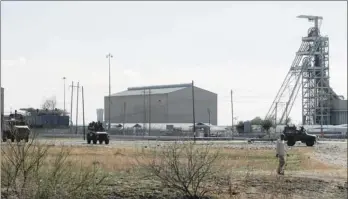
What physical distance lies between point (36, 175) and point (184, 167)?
15.8 feet

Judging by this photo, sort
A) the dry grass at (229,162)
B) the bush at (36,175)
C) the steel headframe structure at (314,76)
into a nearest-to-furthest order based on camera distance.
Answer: the bush at (36,175) → the dry grass at (229,162) → the steel headframe structure at (314,76)

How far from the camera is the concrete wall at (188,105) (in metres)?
151

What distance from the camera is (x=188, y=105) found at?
156 m

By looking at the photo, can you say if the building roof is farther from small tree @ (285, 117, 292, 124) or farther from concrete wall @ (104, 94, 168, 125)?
small tree @ (285, 117, 292, 124)

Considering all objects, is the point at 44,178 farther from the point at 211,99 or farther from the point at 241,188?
the point at 211,99

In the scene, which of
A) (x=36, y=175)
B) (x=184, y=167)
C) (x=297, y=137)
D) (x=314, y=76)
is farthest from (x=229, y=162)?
(x=314, y=76)

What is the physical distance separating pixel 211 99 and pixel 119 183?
13553cm

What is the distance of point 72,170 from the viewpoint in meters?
17.4

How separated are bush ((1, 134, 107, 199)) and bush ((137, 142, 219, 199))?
2709mm

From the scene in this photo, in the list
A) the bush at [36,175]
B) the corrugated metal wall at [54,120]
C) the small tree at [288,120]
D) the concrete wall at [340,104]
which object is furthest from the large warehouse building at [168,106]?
the bush at [36,175]

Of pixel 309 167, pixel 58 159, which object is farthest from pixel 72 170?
pixel 309 167

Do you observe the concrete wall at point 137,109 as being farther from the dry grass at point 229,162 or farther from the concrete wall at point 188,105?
the dry grass at point 229,162

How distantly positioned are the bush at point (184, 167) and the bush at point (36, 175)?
2709mm

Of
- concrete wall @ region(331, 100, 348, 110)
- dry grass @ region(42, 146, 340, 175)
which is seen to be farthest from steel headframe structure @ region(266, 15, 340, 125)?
dry grass @ region(42, 146, 340, 175)
